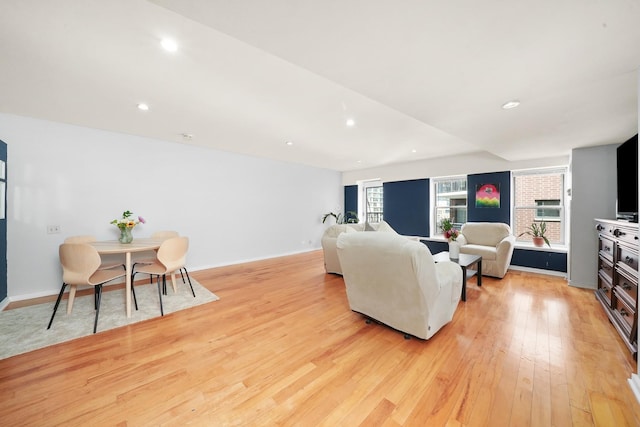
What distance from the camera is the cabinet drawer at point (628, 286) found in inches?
76.4

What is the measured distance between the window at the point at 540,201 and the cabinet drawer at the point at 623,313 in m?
2.64

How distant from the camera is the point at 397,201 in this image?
658 centimetres

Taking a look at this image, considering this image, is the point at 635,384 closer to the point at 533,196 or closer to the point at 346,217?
the point at 533,196

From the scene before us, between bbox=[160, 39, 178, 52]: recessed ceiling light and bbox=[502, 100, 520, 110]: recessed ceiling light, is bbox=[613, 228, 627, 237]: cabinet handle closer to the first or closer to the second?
bbox=[502, 100, 520, 110]: recessed ceiling light

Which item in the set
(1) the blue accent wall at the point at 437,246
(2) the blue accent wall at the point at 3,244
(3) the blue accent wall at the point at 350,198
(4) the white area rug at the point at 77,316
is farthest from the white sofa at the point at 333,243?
(2) the blue accent wall at the point at 3,244

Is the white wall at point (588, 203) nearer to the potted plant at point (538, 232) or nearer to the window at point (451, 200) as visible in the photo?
the potted plant at point (538, 232)

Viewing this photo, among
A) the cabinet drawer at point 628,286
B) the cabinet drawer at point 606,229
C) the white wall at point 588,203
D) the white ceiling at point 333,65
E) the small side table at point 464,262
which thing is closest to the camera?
the white ceiling at point 333,65

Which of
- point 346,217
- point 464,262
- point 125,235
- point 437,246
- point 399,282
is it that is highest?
point 346,217

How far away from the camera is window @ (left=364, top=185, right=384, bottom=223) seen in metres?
7.39

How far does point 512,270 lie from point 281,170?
5.58m

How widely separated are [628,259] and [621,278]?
0.35m

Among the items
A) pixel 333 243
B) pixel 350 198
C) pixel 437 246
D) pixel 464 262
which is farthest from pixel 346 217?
pixel 464 262

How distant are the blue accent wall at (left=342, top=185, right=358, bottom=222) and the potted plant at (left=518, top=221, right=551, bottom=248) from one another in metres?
4.23

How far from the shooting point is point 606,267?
2779 mm
